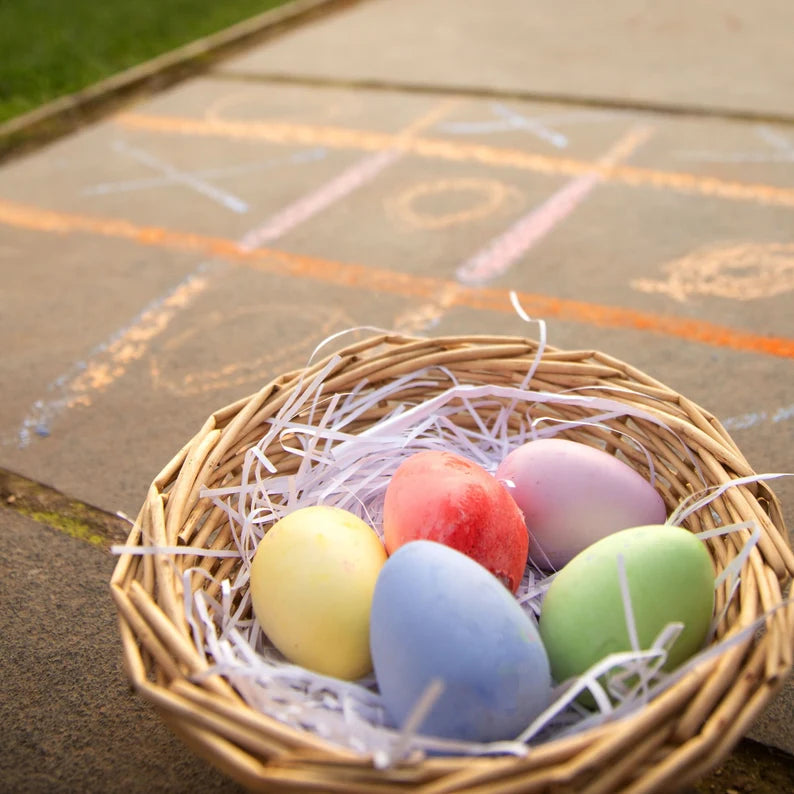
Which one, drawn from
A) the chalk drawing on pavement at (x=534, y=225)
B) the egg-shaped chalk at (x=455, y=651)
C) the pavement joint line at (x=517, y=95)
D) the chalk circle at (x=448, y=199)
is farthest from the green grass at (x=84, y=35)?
the egg-shaped chalk at (x=455, y=651)

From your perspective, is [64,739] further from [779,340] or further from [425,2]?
[425,2]

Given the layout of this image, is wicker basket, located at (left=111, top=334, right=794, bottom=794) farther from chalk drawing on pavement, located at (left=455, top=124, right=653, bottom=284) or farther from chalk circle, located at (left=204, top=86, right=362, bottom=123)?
chalk circle, located at (left=204, top=86, right=362, bottom=123)

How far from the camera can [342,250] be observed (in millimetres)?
3154

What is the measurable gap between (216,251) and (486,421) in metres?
1.63

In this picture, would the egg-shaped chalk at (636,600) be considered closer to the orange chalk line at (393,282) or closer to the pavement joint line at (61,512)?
the pavement joint line at (61,512)

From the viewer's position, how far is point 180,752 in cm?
153

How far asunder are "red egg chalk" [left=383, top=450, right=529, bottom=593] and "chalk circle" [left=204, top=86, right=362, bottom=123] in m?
2.99

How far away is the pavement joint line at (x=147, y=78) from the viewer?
425 centimetres

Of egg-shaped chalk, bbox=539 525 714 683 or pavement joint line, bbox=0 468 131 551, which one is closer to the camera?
egg-shaped chalk, bbox=539 525 714 683

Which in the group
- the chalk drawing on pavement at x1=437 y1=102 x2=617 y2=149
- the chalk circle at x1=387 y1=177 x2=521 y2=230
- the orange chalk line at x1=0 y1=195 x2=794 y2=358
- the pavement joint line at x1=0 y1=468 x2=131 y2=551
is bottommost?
the pavement joint line at x1=0 y1=468 x2=131 y2=551

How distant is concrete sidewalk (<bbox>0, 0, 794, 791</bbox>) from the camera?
1965 mm

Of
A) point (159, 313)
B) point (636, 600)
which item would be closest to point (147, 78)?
point (159, 313)

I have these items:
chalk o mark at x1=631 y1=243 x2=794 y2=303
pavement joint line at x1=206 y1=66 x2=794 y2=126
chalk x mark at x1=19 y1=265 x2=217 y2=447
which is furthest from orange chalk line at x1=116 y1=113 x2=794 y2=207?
chalk x mark at x1=19 y1=265 x2=217 y2=447

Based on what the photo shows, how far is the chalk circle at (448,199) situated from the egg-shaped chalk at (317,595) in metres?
1.97
